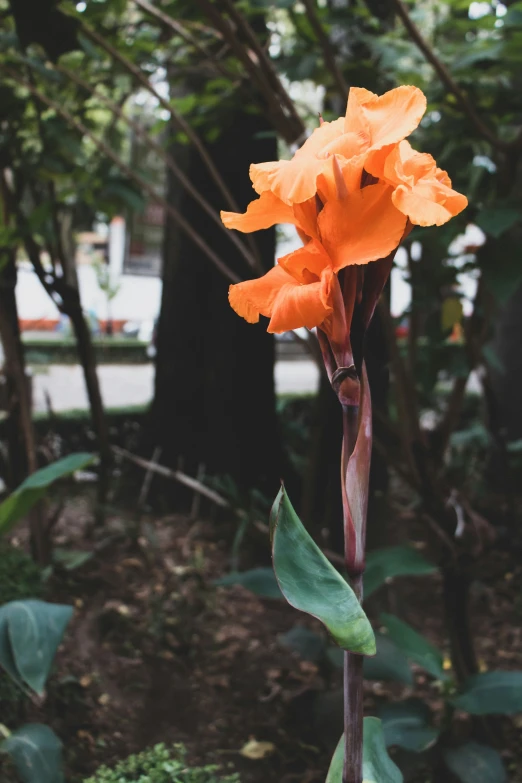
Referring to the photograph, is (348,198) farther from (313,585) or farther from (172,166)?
(172,166)

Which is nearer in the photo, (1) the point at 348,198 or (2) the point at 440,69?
(1) the point at 348,198

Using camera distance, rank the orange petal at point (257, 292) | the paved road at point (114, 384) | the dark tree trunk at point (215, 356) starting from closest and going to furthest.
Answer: the orange petal at point (257, 292)
the dark tree trunk at point (215, 356)
the paved road at point (114, 384)

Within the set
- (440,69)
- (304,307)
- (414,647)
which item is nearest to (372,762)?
(304,307)

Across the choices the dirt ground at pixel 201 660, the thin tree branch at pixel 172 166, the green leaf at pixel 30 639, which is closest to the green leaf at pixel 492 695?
the dirt ground at pixel 201 660

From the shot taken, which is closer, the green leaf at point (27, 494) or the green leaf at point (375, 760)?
the green leaf at point (375, 760)

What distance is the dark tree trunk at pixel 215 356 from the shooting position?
4.20m

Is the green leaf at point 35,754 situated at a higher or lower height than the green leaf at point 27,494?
lower

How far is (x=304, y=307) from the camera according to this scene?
2.46 ft

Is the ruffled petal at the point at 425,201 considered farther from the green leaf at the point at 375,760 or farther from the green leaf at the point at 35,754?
the green leaf at the point at 35,754

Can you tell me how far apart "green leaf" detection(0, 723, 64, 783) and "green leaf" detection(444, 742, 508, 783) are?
951 mm

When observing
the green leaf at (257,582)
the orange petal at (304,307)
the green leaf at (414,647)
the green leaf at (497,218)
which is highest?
the green leaf at (497,218)

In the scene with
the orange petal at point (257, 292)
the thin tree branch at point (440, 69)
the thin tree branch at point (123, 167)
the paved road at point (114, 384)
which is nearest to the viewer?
the orange petal at point (257, 292)

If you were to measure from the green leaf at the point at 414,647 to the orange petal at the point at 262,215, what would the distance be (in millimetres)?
1340

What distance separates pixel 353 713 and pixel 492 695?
3.94 feet
